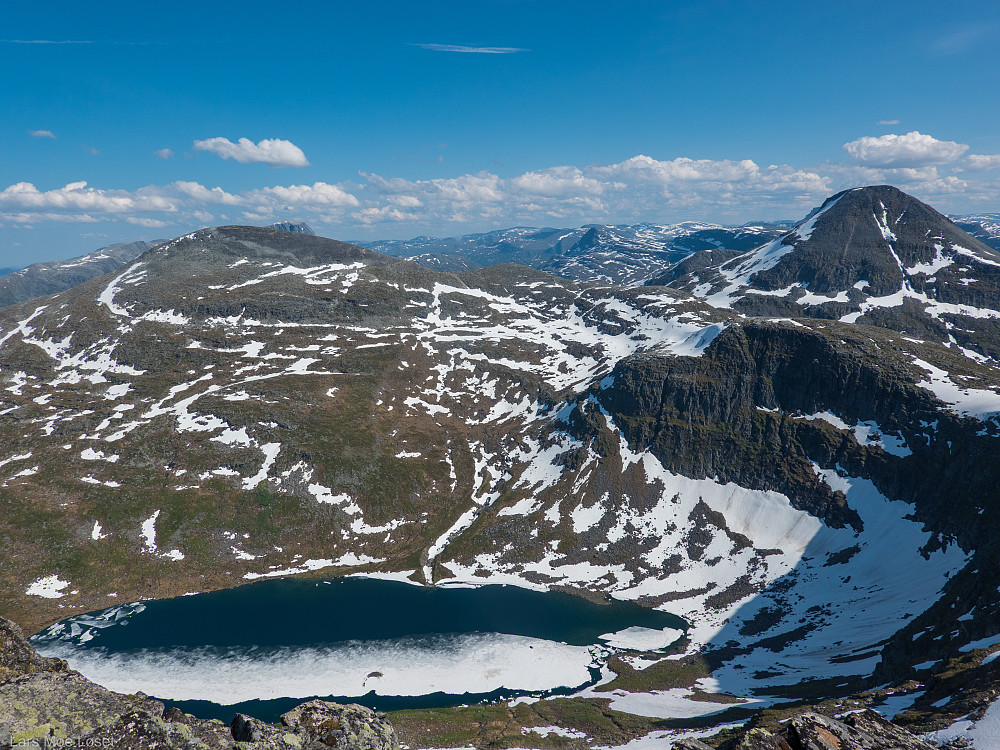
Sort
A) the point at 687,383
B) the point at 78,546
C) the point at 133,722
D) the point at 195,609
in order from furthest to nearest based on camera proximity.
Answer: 1. the point at 687,383
2. the point at 78,546
3. the point at 195,609
4. the point at 133,722

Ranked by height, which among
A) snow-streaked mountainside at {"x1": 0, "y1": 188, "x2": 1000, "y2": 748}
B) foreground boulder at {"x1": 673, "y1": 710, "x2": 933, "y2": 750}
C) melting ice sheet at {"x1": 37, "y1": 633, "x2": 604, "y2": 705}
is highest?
foreground boulder at {"x1": 673, "y1": 710, "x2": 933, "y2": 750}

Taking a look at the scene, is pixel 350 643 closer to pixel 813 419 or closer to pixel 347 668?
pixel 347 668

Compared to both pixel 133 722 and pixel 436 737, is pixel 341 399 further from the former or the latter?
pixel 133 722

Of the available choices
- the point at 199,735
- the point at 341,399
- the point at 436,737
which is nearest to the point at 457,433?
the point at 341,399

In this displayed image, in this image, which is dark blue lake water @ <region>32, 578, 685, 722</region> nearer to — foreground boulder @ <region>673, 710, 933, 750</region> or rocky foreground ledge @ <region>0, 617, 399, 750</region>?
rocky foreground ledge @ <region>0, 617, 399, 750</region>

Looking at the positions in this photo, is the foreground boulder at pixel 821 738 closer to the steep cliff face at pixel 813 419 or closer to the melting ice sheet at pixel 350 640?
the melting ice sheet at pixel 350 640

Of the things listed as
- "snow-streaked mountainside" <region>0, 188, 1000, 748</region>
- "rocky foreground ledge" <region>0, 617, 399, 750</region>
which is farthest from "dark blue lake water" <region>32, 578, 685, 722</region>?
"rocky foreground ledge" <region>0, 617, 399, 750</region>
